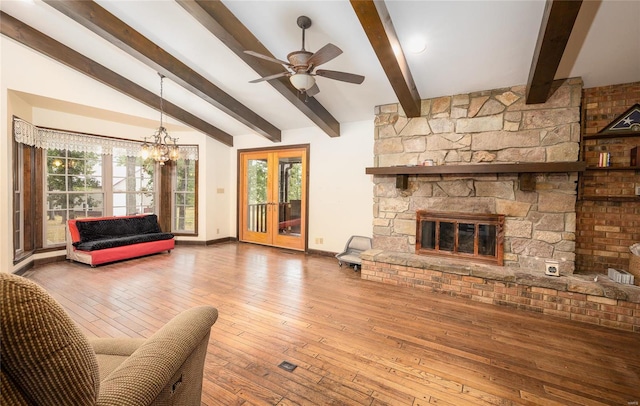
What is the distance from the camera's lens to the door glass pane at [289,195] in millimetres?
5805

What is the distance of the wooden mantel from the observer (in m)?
3.11

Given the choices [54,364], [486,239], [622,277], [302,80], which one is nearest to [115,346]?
[54,364]

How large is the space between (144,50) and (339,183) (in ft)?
11.3

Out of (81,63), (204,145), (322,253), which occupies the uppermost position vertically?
(81,63)

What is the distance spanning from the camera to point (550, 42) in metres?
2.46

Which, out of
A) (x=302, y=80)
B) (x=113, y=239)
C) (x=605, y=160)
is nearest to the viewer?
(x=302, y=80)

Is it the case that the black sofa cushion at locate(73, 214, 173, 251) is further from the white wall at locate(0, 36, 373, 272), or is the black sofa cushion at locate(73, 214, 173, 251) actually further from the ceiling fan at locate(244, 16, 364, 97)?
the ceiling fan at locate(244, 16, 364, 97)

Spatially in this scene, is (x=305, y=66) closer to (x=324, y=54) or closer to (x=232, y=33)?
(x=324, y=54)

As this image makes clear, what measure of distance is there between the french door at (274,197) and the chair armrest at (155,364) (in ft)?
14.2

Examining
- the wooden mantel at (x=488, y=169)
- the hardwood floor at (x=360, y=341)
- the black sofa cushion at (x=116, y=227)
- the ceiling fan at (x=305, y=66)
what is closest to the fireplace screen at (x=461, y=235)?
the wooden mantel at (x=488, y=169)

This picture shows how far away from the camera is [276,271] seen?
173 inches

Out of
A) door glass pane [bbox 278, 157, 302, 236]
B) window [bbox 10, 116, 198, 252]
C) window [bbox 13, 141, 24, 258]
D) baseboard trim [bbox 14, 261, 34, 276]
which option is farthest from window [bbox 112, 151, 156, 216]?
door glass pane [bbox 278, 157, 302, 236]

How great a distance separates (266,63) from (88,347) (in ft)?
11.0

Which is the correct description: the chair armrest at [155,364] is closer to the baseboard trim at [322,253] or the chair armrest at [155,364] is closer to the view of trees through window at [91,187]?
the baseboard trim at [322,253]
